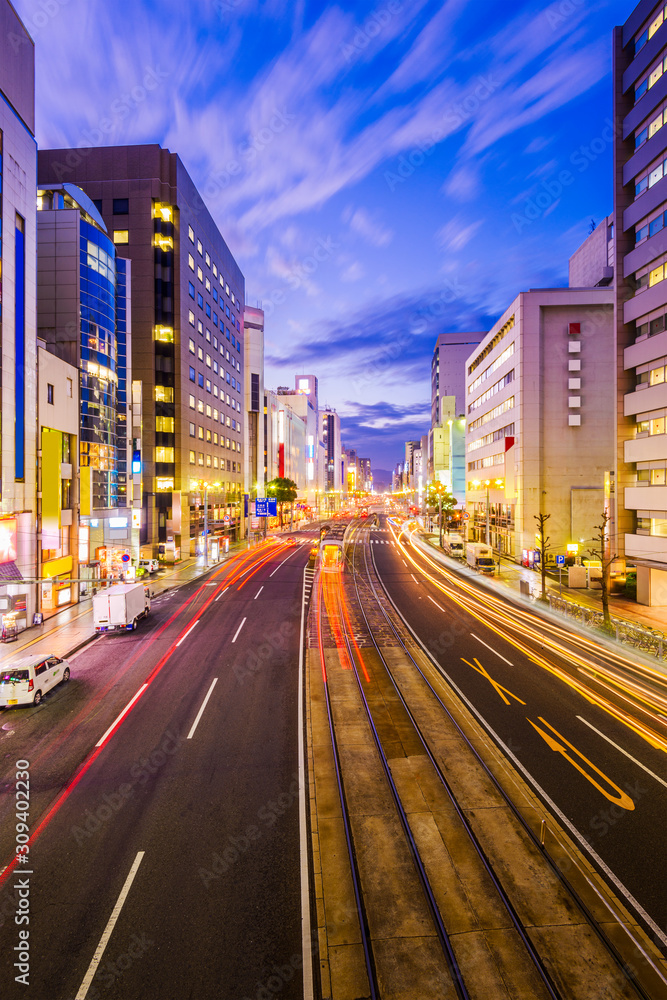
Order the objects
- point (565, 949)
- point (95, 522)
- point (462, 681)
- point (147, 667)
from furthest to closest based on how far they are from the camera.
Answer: point (95, 522), point (147, 667), point (462, 681), point (565, 949)

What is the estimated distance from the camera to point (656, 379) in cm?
3519

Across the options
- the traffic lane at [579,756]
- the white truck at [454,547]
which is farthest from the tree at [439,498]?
the traffic lane at [579,756]

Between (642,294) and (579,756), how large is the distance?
36.3 meters

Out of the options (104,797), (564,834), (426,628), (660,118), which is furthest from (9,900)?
(660,118)

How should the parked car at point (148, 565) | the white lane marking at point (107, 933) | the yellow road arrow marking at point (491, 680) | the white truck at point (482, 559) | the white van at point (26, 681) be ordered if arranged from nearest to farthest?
1. the white lane marking at point (107, 933)
2. the white van at point (26, 681)
3. the yellow road arrow marking at point (491, 680)
4. the parked car at point (148, 565)
5. the white truck at point (482, 559)

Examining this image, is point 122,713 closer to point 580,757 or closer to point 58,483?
point 580,757

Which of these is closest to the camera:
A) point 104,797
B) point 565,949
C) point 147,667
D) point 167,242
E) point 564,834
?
point 565,949

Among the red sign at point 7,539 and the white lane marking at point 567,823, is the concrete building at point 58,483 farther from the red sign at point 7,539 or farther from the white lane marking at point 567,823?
the white lane marking at point 567,823

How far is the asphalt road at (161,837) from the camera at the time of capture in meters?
7.77

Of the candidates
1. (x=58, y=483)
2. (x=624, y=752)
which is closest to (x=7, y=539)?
(x=58, y=483)

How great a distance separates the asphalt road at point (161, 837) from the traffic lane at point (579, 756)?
6.92m

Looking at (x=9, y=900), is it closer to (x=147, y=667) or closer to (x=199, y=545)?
(x=147, y=667)

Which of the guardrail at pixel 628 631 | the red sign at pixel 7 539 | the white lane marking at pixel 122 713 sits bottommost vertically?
the white lane marking at pixel 122 713

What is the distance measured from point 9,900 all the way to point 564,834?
11.8 metres
